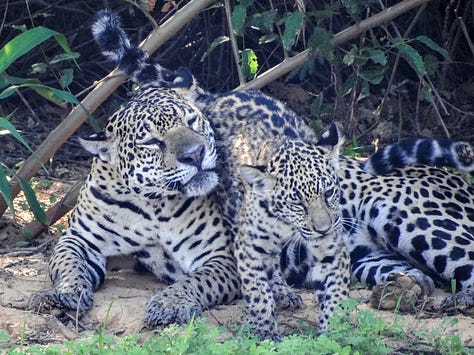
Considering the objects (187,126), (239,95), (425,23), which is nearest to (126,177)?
(187,126)

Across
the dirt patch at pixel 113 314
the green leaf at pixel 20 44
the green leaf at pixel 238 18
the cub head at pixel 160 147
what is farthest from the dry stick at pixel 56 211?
the green leaf at pixel 238 18

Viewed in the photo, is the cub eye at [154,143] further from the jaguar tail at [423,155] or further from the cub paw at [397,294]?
the jaguar tail at [423,155]

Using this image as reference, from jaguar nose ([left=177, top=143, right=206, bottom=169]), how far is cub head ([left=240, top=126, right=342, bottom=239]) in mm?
583

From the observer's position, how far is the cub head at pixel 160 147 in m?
6.83

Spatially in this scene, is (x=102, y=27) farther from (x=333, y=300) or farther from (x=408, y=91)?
(x=408, y=91)

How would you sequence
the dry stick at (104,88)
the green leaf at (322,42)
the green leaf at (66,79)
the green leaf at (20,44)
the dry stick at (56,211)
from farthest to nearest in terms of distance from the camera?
the dry stick at (56,211), the dry stick at (104,88), the green leaf at (322,42), the green leaf at (66,79), the green leaf at (20,44)

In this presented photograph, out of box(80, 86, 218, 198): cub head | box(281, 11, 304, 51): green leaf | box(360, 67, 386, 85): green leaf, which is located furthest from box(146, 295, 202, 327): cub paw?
box(360, 67, 386, 85): green leaf

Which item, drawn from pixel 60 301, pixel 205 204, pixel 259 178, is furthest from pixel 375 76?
pixel 60 301

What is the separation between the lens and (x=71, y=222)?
766cm

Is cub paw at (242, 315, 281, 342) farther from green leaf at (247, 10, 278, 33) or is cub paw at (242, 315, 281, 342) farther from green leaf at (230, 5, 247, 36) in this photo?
green leaf at (247, 10, 278, 33)

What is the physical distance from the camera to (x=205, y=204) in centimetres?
743

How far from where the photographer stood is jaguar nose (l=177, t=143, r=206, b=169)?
6758 mm

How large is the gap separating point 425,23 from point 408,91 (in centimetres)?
103

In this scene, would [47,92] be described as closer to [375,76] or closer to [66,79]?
[66,79]
